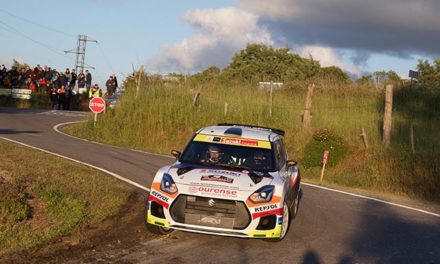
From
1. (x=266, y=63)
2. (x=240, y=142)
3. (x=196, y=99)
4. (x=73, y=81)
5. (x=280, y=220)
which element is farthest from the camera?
(x=266, y=63)

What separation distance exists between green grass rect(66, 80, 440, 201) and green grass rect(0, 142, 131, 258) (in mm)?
8543

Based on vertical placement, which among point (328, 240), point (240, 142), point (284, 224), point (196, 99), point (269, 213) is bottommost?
point (328, 240)

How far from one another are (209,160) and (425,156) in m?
9.83

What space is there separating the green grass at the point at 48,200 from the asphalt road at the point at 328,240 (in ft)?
4.43

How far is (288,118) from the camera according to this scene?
26.5 metres

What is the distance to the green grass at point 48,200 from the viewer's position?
8422 millimetres

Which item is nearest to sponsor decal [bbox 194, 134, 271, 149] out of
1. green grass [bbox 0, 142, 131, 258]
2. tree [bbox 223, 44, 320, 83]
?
green grass [bbox 0, 142, 131, 258]

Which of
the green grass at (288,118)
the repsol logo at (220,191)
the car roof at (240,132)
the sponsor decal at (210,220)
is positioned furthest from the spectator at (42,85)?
Answer: the sponsor decal at (210,220)

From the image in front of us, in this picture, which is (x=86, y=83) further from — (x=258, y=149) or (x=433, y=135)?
(x=258, y=149)

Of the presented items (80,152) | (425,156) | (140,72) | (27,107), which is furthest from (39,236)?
(27,107)

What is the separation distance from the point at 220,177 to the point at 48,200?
131 inches

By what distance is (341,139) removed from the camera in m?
20.7

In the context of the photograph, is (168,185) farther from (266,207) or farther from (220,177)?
(266,207)

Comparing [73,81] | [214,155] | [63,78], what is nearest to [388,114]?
[214,155]
